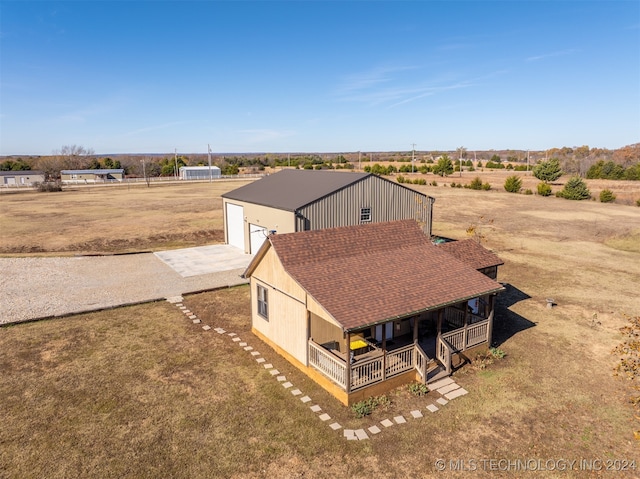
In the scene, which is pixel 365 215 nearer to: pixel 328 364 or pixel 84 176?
pixel 328 364

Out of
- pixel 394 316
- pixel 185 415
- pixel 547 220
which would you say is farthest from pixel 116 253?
pixel 547 220

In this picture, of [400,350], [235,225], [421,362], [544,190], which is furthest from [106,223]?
[544,190]

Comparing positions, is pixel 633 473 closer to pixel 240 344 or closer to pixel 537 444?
pixel 537 444

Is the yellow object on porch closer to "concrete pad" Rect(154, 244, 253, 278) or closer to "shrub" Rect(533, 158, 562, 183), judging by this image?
"concrete pad" Rect(154, 244, 253, 278)

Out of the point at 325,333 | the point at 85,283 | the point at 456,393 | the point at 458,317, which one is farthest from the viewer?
the point at 85,283

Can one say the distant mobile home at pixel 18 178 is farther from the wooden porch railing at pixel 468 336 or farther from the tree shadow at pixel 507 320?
the wooden porch railing at pixel 468 336

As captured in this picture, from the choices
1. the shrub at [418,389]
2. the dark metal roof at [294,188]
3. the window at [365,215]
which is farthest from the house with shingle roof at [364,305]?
the window at [365,215]
